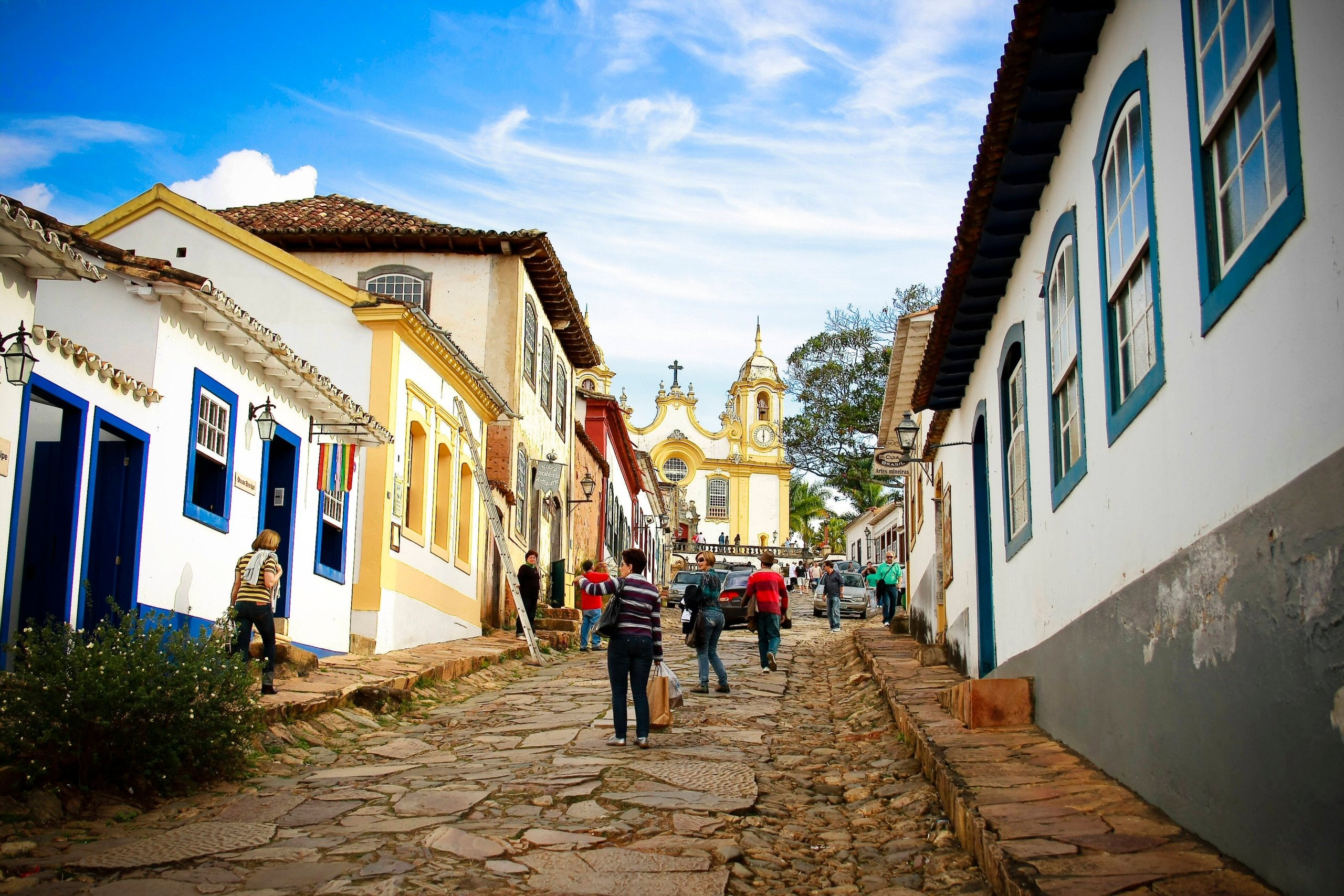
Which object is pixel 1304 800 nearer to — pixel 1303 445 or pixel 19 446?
pixel 1303 445

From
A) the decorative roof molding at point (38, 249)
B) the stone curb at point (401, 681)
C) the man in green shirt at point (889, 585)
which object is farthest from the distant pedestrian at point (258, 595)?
the man in green shirt at point (889, 585)

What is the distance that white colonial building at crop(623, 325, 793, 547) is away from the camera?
7494 cm

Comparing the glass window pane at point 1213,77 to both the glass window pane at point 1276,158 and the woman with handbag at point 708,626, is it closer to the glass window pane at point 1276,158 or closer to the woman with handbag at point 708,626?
the glass window pane at point 1276,158

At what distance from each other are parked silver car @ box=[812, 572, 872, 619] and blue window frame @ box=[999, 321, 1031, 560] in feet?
74.8

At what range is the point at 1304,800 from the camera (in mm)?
3977

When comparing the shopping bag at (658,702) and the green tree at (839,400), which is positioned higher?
the green tree at (839,400)

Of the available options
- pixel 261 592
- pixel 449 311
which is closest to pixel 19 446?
pixel 261 592

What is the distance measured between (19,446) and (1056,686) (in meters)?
6.88

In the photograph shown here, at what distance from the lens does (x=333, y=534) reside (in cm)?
1441

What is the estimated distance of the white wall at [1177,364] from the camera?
389 centimetres

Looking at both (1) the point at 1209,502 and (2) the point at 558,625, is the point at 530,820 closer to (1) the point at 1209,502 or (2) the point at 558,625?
(1) the point at 1209,502

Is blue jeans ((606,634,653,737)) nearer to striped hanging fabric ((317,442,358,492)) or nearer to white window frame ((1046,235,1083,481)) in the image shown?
white window frame ((1046,235,1083,481))

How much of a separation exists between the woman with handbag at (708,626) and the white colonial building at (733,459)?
60212 mm

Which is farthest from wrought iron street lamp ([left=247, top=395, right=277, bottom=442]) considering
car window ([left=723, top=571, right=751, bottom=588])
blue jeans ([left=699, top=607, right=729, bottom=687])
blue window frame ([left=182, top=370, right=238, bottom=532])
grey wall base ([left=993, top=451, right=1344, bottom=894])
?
car window ([left=723, top=571, right=751, bottom=588])
